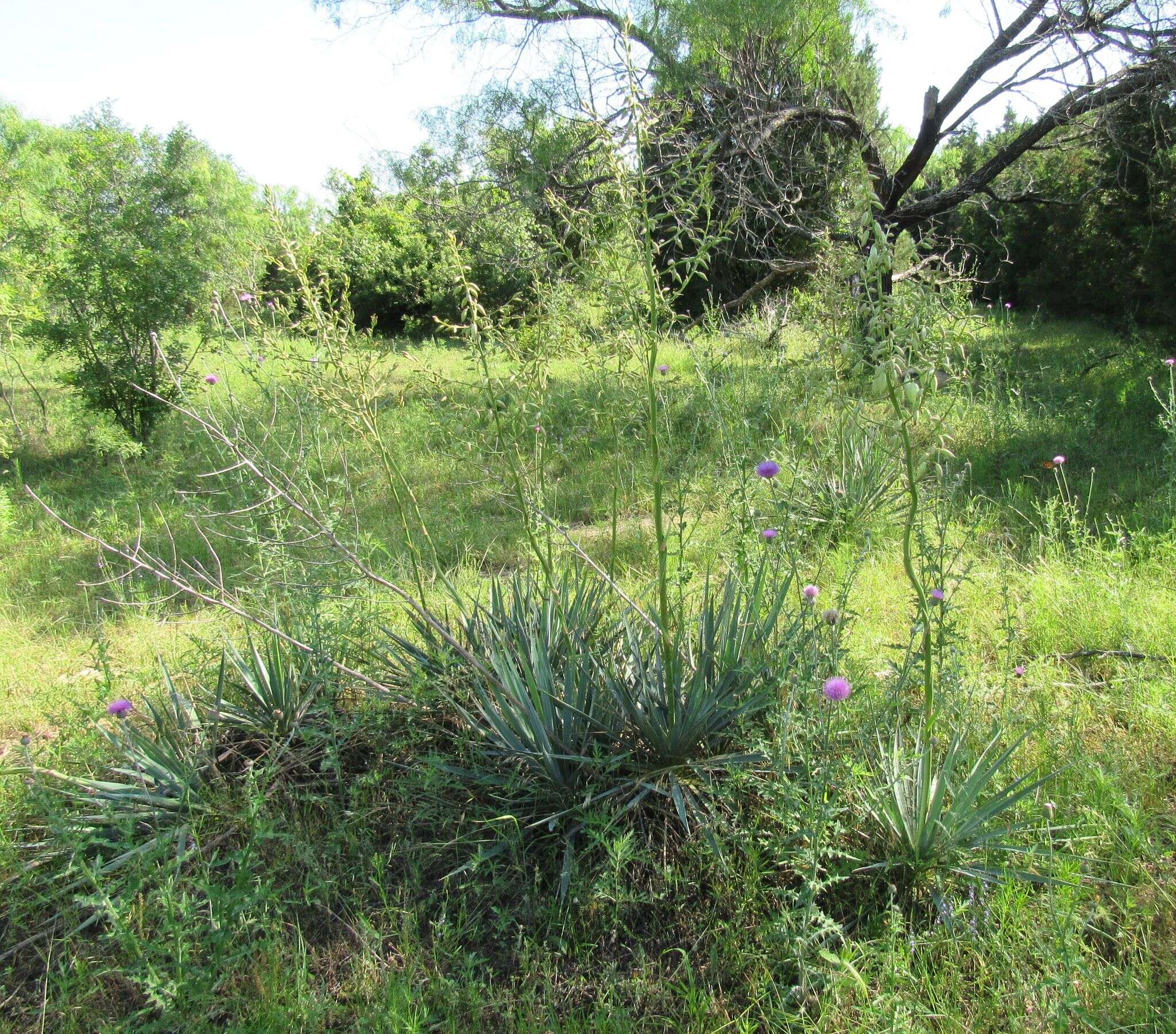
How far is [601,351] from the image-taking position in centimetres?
247

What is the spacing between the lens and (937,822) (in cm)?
182

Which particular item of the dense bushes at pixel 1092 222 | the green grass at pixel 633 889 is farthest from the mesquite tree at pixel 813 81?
the green grass at pixel 633 889

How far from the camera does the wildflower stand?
175 centimetres

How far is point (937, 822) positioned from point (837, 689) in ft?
1.38

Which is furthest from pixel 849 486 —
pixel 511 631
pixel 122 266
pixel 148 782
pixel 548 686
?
pixel 122 266

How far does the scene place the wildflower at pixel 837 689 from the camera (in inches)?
68.8

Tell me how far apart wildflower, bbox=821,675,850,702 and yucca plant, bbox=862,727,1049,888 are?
0.28m

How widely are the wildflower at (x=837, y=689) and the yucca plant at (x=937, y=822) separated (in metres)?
0.28

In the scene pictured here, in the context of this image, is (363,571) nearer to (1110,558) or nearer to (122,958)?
(122,958)

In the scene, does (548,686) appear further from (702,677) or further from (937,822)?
(937,822)

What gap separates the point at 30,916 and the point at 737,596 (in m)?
2.20

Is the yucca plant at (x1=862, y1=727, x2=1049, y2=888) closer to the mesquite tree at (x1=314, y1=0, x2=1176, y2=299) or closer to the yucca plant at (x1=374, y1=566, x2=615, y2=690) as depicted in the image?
the yucca plant at (x1=374, y1=566, x2=615, y2=690)

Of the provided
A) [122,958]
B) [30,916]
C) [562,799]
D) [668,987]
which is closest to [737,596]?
[562,799]

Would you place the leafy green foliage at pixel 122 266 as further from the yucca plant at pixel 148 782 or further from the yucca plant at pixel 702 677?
the yucca plant at pixel 702 677
